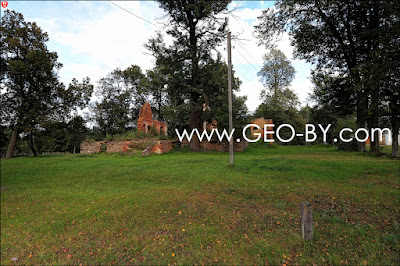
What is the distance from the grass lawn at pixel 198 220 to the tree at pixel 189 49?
44.6 feet

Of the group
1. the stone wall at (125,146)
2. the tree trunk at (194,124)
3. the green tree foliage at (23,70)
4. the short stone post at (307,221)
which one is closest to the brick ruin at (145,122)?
the stone wall at (125,146)

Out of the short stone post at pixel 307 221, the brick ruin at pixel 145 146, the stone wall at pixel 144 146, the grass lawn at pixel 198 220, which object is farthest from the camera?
the stone wall at pixel 144 146

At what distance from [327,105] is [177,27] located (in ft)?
66.5

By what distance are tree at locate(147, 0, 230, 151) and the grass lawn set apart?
1358cm

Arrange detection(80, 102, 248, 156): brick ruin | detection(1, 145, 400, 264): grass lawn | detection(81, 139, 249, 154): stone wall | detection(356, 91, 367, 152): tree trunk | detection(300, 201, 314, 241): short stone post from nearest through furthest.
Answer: detection(1, 145, 400, 264): grass lawn < detection(300, 201, 314, 241): short stone post < detection(356, 91, 367, 152): tree trunk < detection(80, 102, 248, 156): brick ruin < detection(81, 139, 249, 154): stone wall

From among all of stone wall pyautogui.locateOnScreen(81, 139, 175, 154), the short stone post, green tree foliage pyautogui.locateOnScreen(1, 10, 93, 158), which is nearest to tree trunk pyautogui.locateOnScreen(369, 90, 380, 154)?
the short stone post

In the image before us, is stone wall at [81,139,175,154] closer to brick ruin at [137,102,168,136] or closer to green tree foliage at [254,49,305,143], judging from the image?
brick ruin at [137,102,168,136]

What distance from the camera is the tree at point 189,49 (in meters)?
19.8

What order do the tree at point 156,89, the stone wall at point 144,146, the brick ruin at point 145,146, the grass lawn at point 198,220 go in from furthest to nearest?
1. the tree at point 156,89
2. the stone wall at point 144,146
3. the brick ruin at point 145,146
4. the grass lawn at point 198,220

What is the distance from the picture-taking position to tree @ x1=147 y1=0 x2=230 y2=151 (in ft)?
64.9

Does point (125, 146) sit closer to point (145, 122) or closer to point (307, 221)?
point (145, 122)

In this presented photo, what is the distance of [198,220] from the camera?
447 cm

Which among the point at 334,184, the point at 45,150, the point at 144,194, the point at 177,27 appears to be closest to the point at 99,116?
the point at 45,150

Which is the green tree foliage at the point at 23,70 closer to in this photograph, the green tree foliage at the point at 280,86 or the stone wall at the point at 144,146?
the stone wall at the point at 144,146
